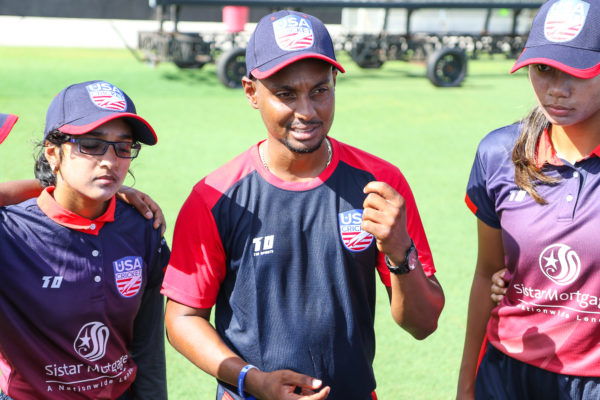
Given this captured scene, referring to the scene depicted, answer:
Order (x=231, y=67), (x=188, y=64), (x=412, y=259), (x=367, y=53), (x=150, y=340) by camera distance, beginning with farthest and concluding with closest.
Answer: (x=367, y=53) → (x=188, y=64) → (x=231, y=67) → (x=150, y=340) → (x=412, y=259)

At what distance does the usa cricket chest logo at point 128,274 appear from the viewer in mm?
2957

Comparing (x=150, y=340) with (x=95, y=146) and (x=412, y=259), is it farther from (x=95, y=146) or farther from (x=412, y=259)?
(x=412, y=259)

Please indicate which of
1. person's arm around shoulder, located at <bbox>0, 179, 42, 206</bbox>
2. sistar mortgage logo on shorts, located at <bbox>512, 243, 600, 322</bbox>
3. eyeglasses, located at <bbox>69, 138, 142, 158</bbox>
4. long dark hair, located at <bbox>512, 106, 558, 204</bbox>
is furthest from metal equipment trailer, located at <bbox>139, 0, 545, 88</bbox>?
sistar mortgage logo on shorts, located at <bbox>512, 243, 600, 322</bbox>

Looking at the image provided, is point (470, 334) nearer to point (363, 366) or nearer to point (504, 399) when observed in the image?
point (504, 399)

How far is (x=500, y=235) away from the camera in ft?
9.51

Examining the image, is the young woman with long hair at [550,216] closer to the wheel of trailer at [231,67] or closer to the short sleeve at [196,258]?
the short sleeve at [196,258]

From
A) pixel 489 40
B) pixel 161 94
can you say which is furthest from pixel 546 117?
pixel 489 40

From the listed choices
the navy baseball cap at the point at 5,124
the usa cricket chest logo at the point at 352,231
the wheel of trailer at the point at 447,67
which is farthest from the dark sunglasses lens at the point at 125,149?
the wheel of trailer at the point at 447,67

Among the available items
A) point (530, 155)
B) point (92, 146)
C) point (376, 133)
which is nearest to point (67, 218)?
point (92, 146)

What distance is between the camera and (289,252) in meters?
2.59

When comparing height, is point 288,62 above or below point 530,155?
above

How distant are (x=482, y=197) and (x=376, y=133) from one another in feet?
27.8

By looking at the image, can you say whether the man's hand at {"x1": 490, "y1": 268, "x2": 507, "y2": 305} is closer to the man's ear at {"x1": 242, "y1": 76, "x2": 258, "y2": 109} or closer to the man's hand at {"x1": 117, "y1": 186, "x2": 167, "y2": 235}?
the man's ear at {"x1": 242, "y1": 76, "x2": 258, "y2": 109}

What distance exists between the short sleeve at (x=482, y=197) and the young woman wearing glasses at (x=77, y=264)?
4.20 feet
